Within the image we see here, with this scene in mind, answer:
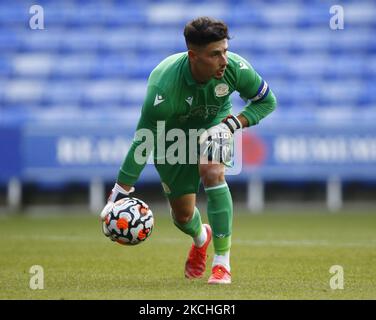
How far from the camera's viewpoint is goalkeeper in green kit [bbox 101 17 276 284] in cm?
601

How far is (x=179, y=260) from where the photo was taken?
793 cm

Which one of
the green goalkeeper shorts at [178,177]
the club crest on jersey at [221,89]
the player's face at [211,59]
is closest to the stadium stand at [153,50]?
the green goalkeeper shorts at [178,177]

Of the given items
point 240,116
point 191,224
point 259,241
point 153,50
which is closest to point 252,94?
point 240,116

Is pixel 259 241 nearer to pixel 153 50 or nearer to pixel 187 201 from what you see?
pixel 187 201

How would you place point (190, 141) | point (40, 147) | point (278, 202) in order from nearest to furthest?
1. point (190, 141)
2. point (40, 147)
3. point (278, 202)

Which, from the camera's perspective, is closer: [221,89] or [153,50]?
[221,89]

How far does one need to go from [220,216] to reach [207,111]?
25.9 inches

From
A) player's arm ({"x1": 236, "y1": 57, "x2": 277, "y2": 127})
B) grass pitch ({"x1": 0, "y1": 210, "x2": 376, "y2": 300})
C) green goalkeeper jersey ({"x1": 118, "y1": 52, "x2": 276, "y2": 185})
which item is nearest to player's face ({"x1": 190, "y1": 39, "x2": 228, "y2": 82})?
green goalkeeper jersey ({"x1": 118, "y1": 52, "x2": 276, "y2": 185})

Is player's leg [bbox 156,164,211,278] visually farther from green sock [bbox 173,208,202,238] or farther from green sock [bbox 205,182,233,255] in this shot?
green sock [bbox 205,182,233,255]

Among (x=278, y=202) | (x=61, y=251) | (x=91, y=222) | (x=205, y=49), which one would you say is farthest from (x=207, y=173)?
(x=278, y=202)

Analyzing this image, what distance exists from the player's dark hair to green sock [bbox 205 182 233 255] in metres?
0.89

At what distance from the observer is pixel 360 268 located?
6.97m

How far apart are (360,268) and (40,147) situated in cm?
747

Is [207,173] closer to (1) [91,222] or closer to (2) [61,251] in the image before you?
(2) [61,251]
